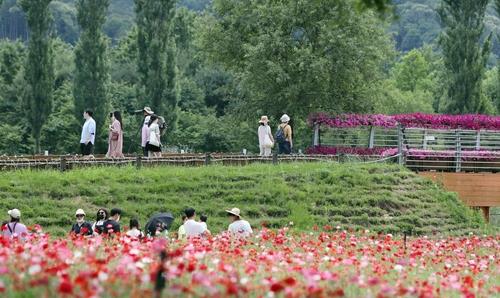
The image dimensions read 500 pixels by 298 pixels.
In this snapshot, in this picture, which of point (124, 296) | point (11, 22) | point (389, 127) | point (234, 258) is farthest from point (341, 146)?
point (11, 22)

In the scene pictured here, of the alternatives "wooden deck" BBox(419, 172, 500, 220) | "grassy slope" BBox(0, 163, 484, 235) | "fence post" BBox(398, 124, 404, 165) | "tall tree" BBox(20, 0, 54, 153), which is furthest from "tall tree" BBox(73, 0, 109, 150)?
"grassy slope" BBox(0, 163, 484, 235)

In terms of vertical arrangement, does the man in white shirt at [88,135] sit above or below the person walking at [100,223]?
above

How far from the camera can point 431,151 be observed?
38438 mm

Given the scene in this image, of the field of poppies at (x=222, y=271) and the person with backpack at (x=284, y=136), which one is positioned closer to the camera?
the field of poppies at (x=222, y=271)

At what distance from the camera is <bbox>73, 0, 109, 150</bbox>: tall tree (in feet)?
175

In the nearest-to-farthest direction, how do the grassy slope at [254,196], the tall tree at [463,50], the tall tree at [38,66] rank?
the grassy slope at [254,196], the tall tree at [463,50], the tall tree at [38,66]

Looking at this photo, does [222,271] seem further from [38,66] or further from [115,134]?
[38,66]

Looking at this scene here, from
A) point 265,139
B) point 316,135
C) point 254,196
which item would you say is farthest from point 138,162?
point 316,135

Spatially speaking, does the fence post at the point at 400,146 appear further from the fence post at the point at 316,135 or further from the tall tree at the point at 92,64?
the tall tree at the point at 92,64

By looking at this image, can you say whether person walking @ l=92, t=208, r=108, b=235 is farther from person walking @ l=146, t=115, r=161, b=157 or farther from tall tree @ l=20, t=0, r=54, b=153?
tall tree @ l=20, t=0, r=54, b=153

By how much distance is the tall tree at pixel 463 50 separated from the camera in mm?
50562

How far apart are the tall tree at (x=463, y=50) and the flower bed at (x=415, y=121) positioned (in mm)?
9423

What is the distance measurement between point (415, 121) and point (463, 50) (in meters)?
10.1

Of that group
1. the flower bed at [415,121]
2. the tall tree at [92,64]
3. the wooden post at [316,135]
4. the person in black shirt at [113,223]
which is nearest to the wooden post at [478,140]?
the flower bed at [415,121]
